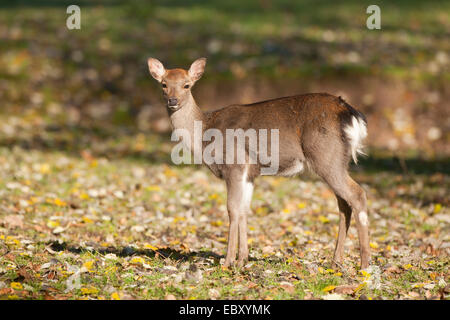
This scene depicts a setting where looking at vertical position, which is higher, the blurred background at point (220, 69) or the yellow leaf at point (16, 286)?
the blurred background at point (220, 69)

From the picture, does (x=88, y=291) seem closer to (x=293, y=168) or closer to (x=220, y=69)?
(x=293, y=168)

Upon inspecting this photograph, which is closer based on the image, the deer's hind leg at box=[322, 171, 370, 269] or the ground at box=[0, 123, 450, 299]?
the ground at box=[0, 123, 450, 299]

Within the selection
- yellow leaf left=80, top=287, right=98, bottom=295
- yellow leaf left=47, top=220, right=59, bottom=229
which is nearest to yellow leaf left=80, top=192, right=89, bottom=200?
yellow leaf left=47, top=220, right=59, bottom=229

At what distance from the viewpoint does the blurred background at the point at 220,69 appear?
1234 centimetres

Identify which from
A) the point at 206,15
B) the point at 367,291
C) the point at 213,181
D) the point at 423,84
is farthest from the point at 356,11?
the point at 367,291

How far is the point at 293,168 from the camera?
595cm

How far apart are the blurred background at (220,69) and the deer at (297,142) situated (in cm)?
504

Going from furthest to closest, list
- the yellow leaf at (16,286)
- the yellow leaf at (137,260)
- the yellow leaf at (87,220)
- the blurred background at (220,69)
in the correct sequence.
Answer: the blurred background at (220,69) → the yellow leaf at (87,220) → the yellow leaf at (137,260) → the yellow leaf at (16,286)

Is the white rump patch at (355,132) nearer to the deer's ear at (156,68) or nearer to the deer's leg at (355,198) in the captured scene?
the deer's leg at (355,198)

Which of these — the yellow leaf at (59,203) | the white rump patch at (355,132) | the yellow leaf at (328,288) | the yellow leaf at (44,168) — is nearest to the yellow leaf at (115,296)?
the yellow leaf at (328,288)

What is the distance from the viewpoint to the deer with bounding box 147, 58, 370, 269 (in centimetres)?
570

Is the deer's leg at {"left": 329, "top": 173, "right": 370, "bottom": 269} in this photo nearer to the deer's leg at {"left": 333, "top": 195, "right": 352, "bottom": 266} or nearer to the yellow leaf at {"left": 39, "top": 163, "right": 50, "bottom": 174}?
the deer's leg at {"left": 333, "top": 195, "right": 352, "bottom": 266}

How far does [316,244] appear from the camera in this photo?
7164mm

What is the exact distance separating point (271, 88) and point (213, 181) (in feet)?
13.3
